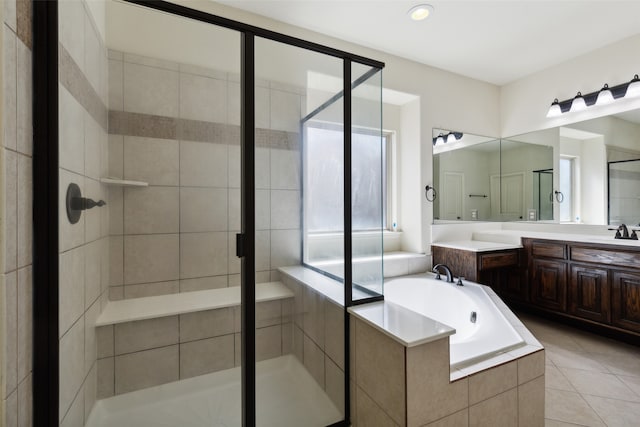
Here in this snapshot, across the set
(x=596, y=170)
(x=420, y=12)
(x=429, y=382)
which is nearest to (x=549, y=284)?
(x=596, y=170)

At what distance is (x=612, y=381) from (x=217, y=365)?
2577 millimetres

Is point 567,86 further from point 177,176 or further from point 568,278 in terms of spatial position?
point 177,176

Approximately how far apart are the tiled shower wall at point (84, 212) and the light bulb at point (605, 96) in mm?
3831

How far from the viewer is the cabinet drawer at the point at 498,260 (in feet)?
8.65

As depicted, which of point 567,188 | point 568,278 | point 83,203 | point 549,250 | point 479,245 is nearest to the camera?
point 83,203

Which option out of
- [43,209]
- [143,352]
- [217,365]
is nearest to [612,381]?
[217,365]

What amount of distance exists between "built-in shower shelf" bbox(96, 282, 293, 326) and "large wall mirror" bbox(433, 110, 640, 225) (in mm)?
2289

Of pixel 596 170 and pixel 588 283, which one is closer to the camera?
pixel 588 283

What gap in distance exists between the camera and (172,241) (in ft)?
5.70

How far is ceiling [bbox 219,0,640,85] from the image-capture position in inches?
83.3

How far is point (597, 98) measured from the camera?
2658 millimetres

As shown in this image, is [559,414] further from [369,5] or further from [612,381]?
[369,5]

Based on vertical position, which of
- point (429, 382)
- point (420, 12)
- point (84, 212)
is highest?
point (420, 12)

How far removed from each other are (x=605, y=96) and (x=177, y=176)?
3641mm
